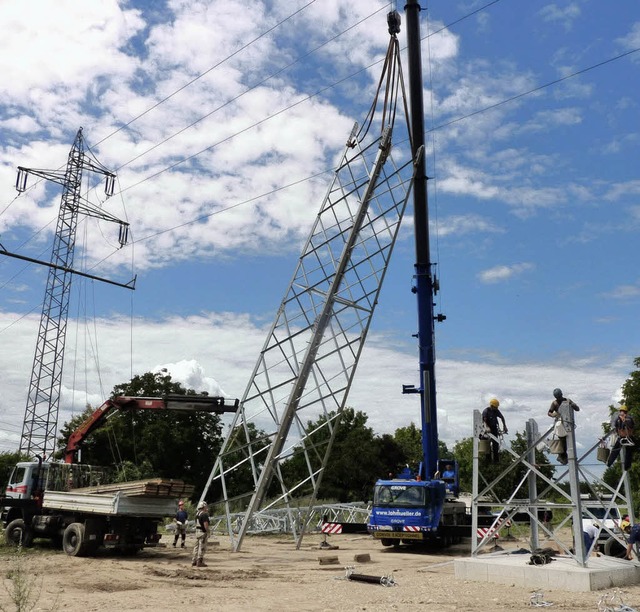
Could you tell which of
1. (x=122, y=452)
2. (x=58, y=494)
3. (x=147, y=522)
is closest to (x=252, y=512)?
(x=147, y=522)

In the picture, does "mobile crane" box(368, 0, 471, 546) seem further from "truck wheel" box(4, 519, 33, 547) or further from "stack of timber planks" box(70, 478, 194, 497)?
"truck wheel" box(4, 519, 33, 547)

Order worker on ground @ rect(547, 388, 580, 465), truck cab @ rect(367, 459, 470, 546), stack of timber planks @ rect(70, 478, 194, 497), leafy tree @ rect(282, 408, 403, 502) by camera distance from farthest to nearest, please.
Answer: leafy tree @ rect(282, 408, 403, 502) < truck cab @ rect(367, 459, 470, 546) < stack of timber planks @ rect(70, 478, 194, 497) < worker on ground @ rect(547, 388, 580, 465)

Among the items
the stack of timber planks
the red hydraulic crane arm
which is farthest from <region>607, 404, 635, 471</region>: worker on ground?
the red hydraulic crane arm

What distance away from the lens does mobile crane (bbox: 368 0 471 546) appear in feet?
73.3

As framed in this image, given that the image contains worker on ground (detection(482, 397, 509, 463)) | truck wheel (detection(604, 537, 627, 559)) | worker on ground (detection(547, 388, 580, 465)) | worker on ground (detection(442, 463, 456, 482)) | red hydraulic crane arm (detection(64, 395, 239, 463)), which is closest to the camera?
worker on ground (detection(547, 388, 580, 465))

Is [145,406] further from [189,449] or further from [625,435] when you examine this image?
[189,449]

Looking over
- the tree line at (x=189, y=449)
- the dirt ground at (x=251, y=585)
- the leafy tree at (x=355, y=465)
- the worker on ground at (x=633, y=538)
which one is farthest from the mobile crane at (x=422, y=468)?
the leafy tree at (x=355, y=465)

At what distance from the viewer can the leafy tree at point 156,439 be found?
4878 cm

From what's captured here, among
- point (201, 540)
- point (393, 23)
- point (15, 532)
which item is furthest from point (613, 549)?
point (393, 23)

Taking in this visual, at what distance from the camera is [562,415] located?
14.0m

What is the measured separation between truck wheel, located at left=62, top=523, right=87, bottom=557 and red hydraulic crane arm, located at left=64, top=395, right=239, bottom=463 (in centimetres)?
470

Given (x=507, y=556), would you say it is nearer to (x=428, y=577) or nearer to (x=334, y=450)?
(x=428, y=577)

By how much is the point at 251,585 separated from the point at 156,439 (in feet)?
121

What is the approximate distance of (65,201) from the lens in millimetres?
51156
